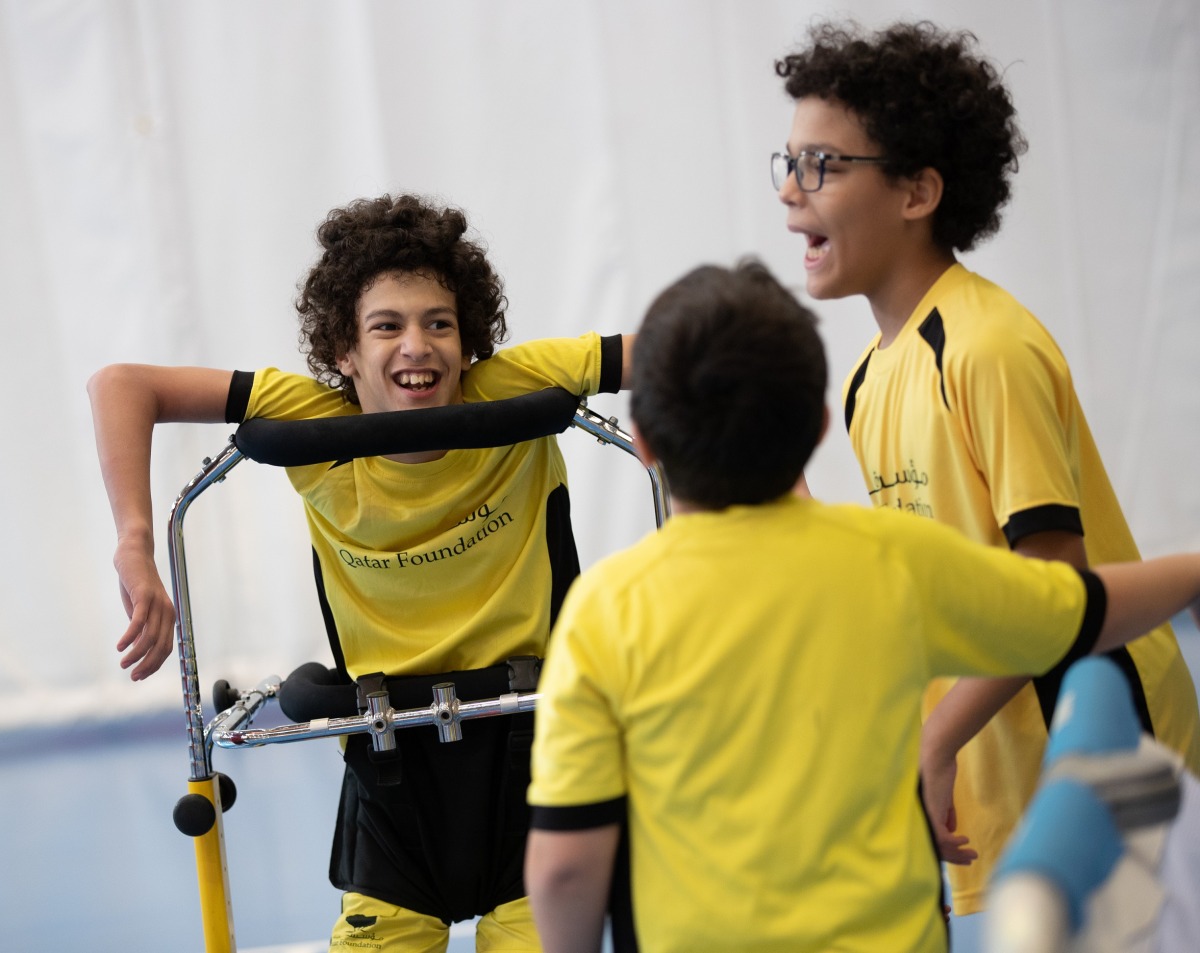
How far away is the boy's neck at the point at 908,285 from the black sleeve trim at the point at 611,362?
0.35m

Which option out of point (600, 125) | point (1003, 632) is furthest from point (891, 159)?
point (600, 125)

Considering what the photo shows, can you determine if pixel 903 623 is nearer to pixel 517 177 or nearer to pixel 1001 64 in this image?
pixel 517 177

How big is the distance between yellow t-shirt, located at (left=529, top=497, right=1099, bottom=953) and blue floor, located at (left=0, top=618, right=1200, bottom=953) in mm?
1270

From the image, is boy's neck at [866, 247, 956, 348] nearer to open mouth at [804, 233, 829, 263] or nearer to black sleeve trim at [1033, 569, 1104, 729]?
open mouth at [804, 233, 829, 263]

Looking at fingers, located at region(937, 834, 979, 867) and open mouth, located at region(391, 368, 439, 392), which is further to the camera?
open mouth, located at region(391, 368, 439, 392)

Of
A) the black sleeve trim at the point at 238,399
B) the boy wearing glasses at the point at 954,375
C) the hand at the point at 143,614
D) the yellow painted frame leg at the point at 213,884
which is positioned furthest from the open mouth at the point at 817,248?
the yellow painted frame leg at the point at 213,884

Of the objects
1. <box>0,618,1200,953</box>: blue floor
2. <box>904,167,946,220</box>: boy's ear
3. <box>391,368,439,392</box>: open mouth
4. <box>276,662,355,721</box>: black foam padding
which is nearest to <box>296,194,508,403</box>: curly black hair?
<box>391,368,439,392</box>: open mouth

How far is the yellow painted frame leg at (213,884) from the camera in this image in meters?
1.50

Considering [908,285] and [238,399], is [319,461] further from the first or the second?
[908,285]

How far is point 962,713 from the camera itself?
116cm

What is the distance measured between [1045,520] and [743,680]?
439mm

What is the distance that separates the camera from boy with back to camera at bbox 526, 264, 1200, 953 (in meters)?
0.83

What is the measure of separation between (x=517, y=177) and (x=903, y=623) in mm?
2826

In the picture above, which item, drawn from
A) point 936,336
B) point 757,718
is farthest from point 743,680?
point 936,336
